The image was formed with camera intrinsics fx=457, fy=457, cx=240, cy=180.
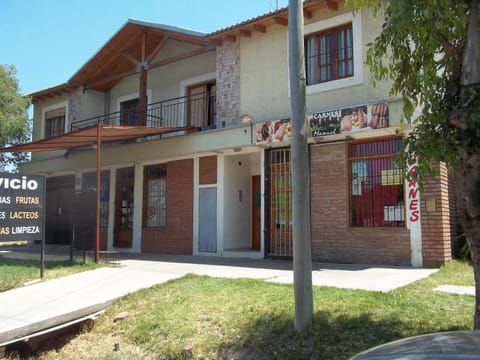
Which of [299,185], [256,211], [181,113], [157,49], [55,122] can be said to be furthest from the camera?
[55,122]

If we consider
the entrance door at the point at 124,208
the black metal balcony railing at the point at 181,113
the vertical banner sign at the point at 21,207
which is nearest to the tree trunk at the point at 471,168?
the vertical banner sign at the point at 21,207

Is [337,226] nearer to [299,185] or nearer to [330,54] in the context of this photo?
[330,54]

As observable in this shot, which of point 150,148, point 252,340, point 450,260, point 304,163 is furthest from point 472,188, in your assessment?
point 150,148

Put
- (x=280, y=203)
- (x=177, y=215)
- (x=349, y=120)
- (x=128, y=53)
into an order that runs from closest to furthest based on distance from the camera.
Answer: (x=349, y=120) < (x=280, y=203) < (x=177, y=215) < (x=128, y=53)

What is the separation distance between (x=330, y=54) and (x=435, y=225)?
492cm

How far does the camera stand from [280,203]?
12.2 metres

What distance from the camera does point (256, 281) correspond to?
7926mm

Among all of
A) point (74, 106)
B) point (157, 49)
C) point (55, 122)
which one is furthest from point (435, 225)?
point (55, 122)

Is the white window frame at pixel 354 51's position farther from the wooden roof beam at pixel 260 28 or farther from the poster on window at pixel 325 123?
the wooden roof beam at pixel 260 28

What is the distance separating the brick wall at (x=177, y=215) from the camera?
14.1 metres

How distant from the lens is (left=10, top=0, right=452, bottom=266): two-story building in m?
10.4

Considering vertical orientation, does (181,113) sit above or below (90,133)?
above

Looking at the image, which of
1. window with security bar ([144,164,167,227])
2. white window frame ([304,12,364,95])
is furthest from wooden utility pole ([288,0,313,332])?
window with security bar ([144,164,167,227])

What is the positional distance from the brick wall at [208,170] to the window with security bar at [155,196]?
1683mm
